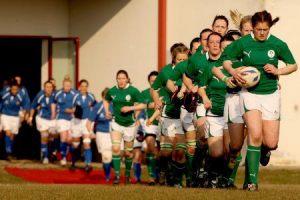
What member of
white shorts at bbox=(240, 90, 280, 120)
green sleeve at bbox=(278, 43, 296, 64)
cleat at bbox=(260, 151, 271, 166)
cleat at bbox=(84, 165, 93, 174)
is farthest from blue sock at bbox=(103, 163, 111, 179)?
green sleeve at bbox=(278, 43, 296, 64)

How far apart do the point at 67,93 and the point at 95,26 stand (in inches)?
81.6

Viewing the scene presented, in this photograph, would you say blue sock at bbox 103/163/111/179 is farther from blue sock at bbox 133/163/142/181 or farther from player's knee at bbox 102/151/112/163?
blue sock at bbox 133/163/142/181

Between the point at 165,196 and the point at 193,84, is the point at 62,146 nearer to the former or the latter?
the point at 193,84

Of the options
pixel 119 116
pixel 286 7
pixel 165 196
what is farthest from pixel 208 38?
pixel 286 7

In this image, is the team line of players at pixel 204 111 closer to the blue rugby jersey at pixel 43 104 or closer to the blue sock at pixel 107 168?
the blue sock at pixel 107 168

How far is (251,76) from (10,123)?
52.6ft

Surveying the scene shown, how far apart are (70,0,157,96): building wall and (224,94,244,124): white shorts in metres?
12.1

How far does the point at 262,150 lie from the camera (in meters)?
16.3

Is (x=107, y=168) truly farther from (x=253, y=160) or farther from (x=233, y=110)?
(x=253, y=160)

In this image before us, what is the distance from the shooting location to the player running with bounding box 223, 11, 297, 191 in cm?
1552

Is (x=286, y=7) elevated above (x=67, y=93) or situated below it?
above

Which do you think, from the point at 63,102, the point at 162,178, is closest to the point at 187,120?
the point at 162,178

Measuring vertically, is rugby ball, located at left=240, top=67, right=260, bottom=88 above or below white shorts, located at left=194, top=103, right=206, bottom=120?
above

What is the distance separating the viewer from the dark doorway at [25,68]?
3328 centimetres
